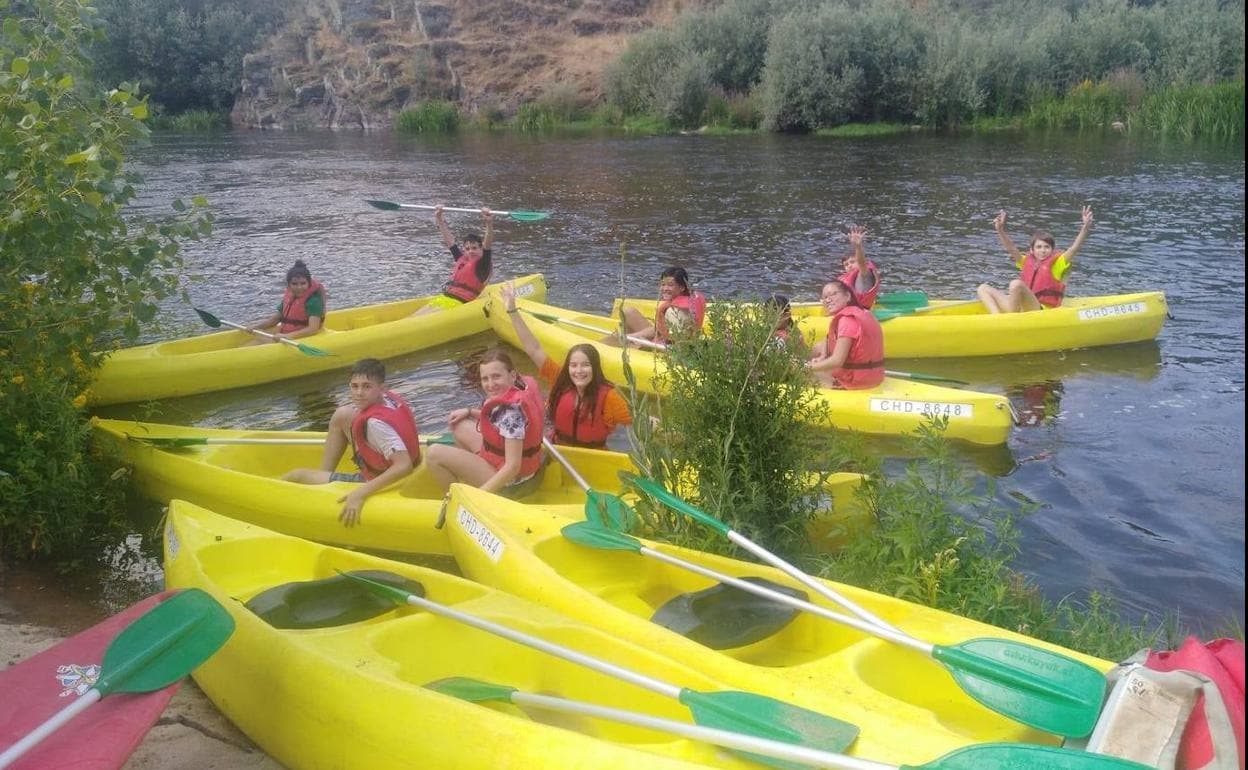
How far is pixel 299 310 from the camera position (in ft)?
27.8

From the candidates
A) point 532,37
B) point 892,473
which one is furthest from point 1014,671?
point 532,37

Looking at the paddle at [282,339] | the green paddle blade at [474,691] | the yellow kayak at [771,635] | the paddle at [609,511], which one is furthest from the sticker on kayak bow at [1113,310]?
the green paddle blade at [474,691]

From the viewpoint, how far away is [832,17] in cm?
2534

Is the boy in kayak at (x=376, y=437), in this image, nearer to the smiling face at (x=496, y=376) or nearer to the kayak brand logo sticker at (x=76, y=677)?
the smiling face at (x=496, y=376)

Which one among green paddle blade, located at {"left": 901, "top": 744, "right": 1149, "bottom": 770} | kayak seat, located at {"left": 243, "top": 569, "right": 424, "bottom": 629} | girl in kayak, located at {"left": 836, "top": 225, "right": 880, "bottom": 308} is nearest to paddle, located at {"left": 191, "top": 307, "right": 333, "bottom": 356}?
girl in kayak, located at {"left": 836, "top": 225, "right": 880, "bottom": 308}

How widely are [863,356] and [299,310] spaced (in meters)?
4.60

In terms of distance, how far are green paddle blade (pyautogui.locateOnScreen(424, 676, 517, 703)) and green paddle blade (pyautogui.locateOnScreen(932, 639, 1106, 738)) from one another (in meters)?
1.31

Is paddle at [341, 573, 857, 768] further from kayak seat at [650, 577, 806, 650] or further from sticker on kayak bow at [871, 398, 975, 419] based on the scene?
sticker on kayak bow at [871, 398, 975, 419]

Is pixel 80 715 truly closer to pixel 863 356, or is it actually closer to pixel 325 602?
pixel 325 602

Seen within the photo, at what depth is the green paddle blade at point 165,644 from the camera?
9.86ft

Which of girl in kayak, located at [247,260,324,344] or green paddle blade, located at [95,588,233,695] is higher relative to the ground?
girl in kayak, located at [247,260,324,344]

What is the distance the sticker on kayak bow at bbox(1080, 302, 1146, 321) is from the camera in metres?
8.35

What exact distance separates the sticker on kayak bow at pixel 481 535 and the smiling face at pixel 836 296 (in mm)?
2987

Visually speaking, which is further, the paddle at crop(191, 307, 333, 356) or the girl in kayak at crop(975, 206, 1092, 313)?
the girl in kayak at crop(975, 206, 1092, 313)
